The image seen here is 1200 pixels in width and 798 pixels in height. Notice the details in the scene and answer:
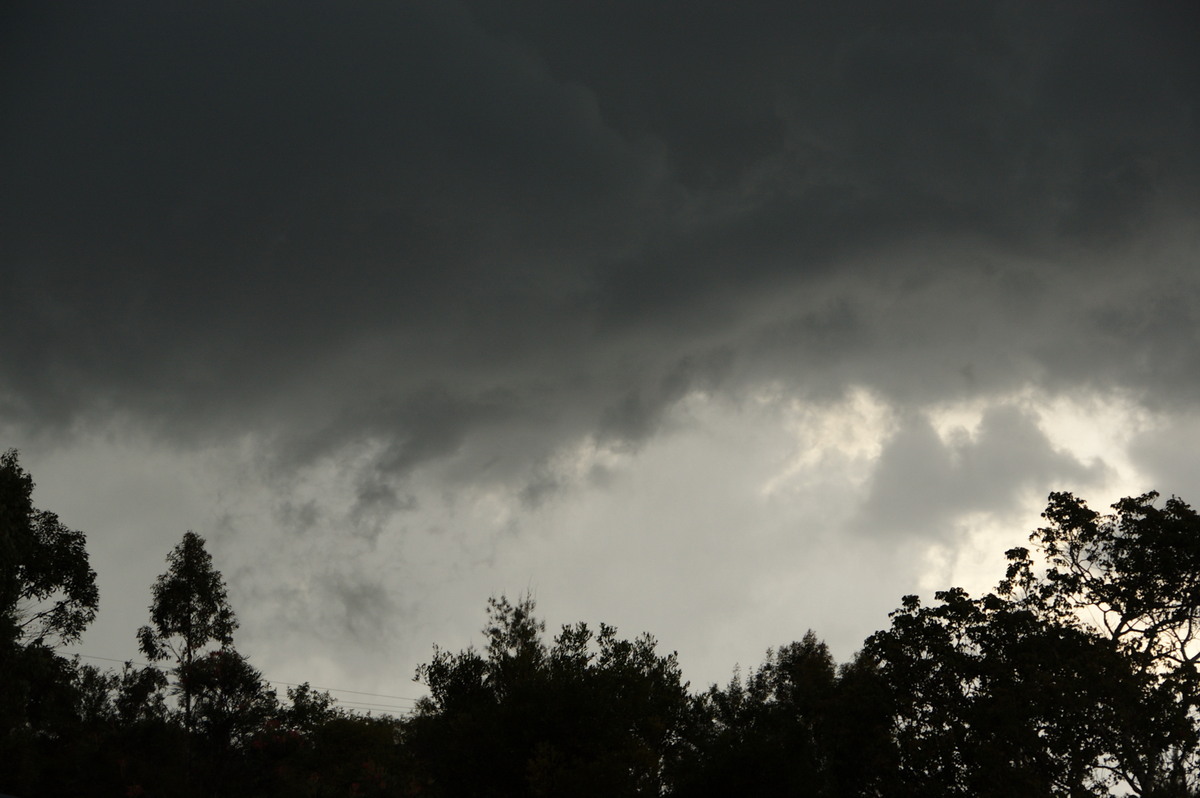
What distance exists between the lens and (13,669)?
44.5 m

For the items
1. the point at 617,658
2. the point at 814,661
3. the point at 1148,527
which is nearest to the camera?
the point at 1148,527

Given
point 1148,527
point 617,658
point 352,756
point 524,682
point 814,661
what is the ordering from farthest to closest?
point 352,756 < point 814,661 < point 617,658 < point 524,682 < point 1148,527

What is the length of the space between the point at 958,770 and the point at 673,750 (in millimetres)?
19777

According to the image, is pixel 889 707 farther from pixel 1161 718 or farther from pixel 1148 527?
pixel 1148 527

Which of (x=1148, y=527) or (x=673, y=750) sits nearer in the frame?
(x=1148, y=527)

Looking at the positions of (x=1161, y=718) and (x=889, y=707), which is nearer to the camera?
(x=1161, y=718)

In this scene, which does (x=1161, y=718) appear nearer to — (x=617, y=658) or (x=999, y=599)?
(x=999, y=599)

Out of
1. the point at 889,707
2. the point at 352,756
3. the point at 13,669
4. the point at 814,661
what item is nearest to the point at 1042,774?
the point at 889,707

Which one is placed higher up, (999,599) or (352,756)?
(999,599)

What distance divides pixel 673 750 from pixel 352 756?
31184 millimetres

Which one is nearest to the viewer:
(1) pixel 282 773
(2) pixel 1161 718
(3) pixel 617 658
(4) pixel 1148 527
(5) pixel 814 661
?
(2) pixel 1161 718

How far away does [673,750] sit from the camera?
2199 inches

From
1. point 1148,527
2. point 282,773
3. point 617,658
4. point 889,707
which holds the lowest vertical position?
point 282,773

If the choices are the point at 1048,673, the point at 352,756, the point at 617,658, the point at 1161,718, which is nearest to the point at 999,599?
the point at 1048,673
